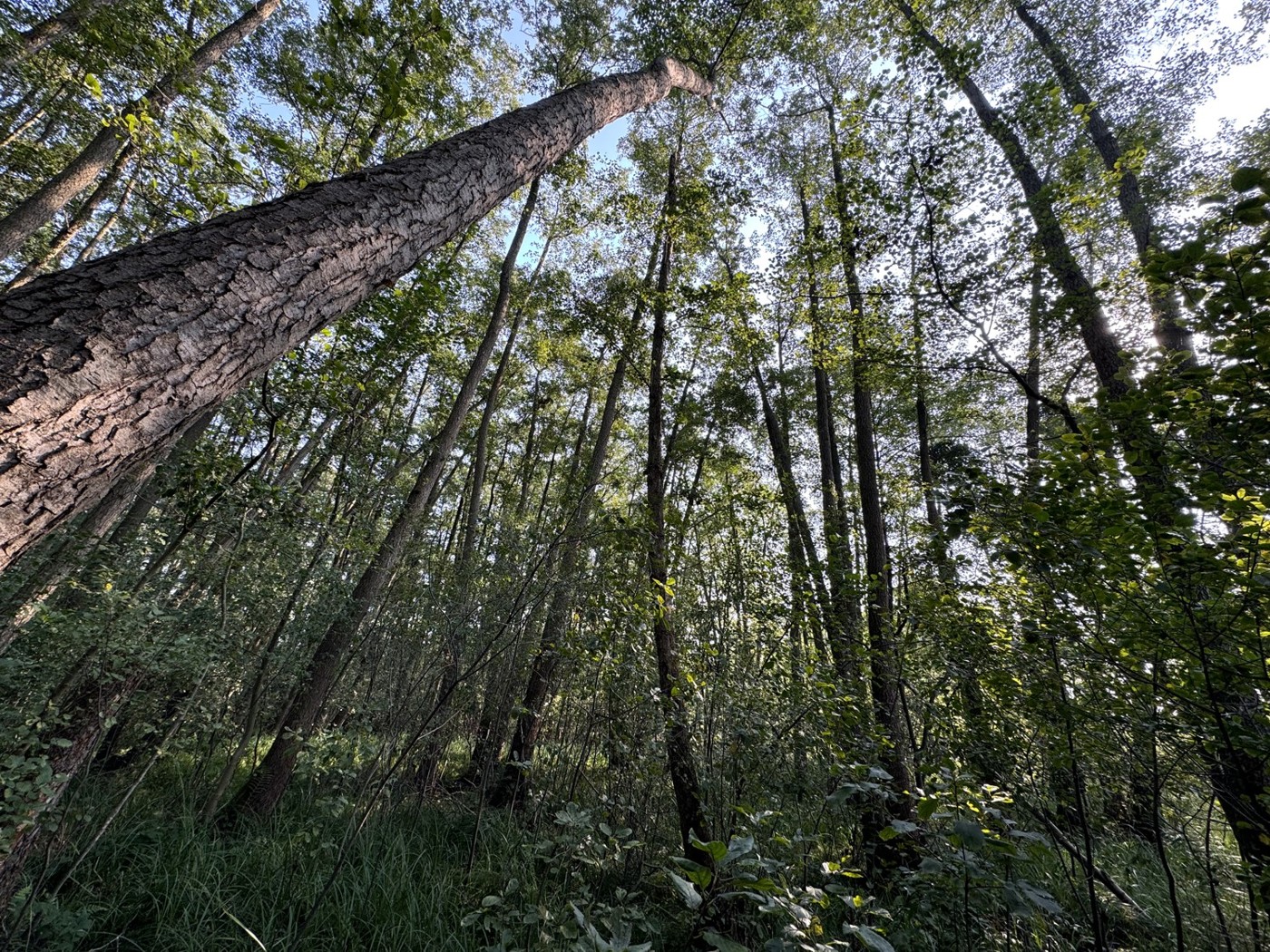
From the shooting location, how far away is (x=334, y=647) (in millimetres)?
4938

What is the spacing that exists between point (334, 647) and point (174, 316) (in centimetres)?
510

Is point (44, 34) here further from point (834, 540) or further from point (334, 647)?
→ point (834, 540)

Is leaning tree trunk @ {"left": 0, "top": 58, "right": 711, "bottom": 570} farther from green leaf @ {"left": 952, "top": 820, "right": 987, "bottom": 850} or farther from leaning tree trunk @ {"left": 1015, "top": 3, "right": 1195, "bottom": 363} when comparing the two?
leaning tree trunk @ {"left": 1015, "top": 3, "right": 1195, "bottom": 363}

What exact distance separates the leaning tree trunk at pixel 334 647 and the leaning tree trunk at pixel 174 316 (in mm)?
3139

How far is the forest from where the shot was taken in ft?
4.71

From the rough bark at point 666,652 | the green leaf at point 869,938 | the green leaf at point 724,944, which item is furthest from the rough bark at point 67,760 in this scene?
the green leaf at point 869,938

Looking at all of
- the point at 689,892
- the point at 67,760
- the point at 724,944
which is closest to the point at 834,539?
the point at 689,892

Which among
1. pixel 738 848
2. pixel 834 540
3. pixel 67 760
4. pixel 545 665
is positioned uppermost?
pixel 834 540

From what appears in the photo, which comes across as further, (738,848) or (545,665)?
(545,665)

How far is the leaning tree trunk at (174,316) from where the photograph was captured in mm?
719

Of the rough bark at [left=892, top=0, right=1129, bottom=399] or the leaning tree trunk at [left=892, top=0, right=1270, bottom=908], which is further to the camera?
the rough bark at [left=892, top=0, right=1129, bottom=399]

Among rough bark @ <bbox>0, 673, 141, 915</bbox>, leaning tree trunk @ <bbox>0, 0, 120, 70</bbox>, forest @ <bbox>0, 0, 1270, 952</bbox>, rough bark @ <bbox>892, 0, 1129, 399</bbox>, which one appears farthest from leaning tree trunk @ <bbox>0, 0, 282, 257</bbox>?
rough bark @ <bbox>892, 0, 1129, 399</bbox>

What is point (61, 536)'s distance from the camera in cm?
377

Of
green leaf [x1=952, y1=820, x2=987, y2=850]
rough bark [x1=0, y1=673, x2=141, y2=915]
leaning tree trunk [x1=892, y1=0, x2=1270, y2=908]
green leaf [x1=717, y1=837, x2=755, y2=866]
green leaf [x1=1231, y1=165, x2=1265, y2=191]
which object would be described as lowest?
rough bark [x1=0, y1=673, x2=141, y2=915]
